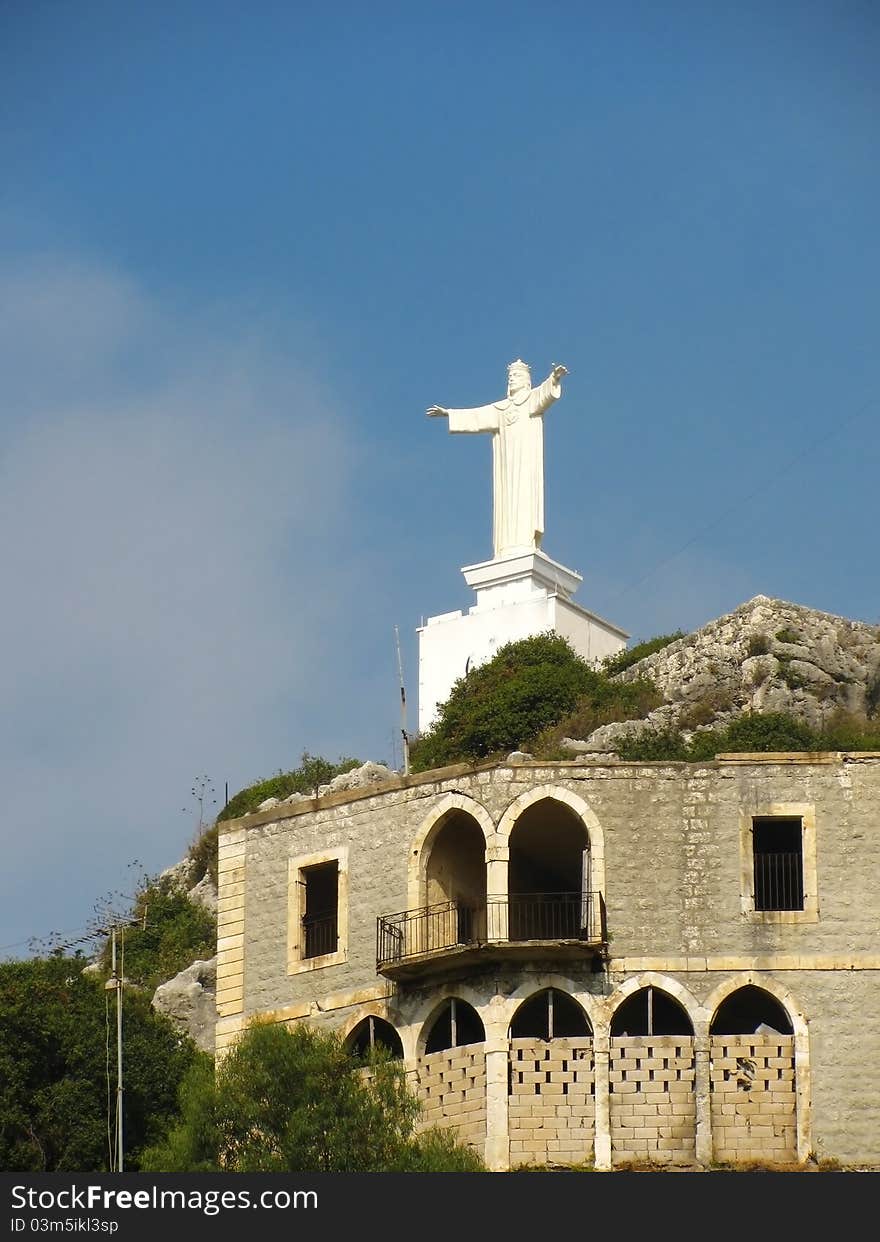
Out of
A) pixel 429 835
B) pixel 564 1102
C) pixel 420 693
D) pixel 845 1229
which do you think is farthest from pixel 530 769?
pixel 420 693

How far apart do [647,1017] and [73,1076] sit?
1249 cm

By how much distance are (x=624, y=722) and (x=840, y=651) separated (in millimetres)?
6484

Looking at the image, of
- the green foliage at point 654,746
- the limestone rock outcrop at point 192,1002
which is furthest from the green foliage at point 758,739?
the limestone rock outcrop at point 192,1002

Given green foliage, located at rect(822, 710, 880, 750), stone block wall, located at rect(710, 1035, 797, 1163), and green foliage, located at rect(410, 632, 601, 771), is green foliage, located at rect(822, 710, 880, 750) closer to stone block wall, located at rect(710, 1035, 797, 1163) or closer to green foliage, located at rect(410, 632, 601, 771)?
green foliage, located at rect(410, 632, 601, 771)

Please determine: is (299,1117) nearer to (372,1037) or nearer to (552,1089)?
(372,1037)

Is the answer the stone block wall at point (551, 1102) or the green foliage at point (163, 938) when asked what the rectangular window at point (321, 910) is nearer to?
the stone block wall at point (551, 1102)

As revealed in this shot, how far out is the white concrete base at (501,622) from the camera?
8594 cm

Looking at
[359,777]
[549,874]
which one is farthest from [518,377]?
[549,874]

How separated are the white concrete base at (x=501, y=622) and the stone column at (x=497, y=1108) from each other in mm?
25182

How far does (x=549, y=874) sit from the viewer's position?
65312 millimetres

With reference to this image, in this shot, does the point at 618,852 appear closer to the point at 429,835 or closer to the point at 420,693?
the point at 429,835

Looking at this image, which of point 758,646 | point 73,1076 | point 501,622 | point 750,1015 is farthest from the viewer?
point 501,622

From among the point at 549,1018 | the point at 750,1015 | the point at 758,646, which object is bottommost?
the point at 549,1018

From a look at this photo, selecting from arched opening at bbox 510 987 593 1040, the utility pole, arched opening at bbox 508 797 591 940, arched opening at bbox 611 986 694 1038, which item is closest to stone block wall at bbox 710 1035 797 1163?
arched opening at bbox 611 986 694 1038
